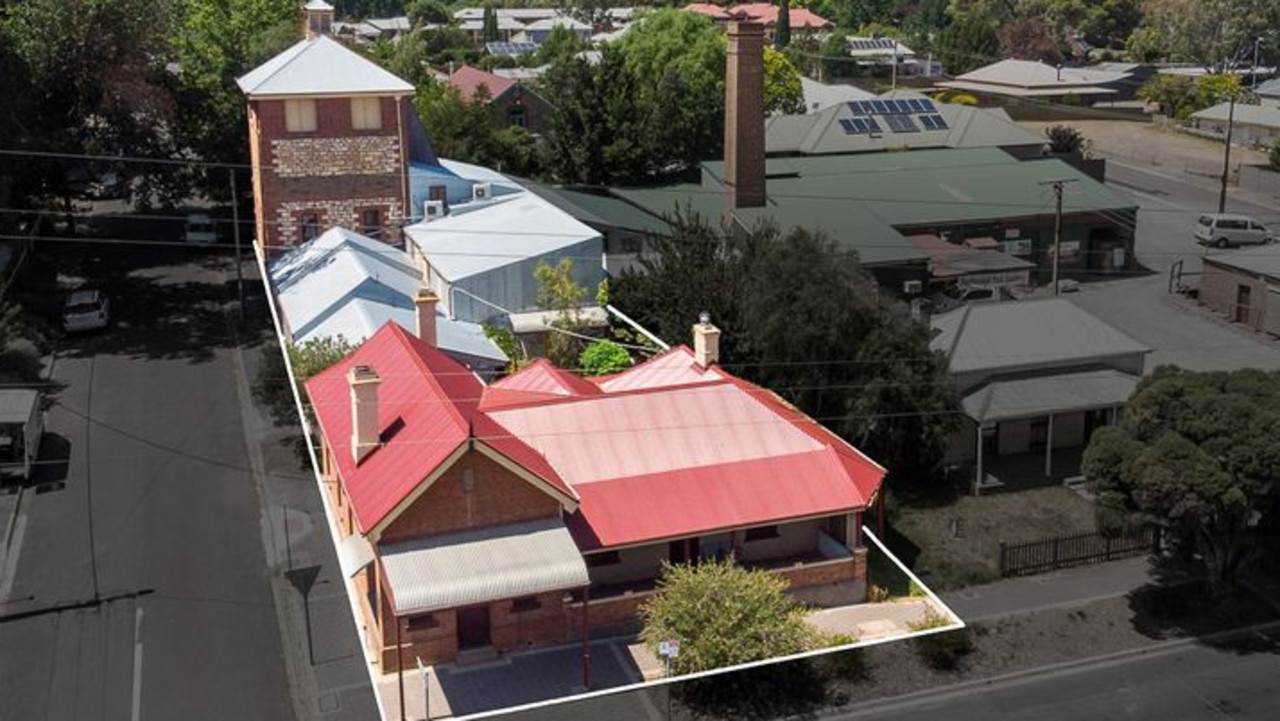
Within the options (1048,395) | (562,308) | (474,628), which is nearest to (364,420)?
(474,628)

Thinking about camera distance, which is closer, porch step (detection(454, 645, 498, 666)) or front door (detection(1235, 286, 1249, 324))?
porch step (detection(454, 645, 498, 666))

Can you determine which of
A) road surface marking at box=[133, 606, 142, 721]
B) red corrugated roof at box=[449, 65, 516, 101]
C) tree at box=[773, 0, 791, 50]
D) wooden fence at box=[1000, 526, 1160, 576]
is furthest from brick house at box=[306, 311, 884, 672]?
tree at box=[773, 0, 791, 50]

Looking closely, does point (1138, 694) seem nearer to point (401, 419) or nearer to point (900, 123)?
point (401, 419)

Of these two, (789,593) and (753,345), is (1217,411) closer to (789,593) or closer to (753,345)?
(789,593)

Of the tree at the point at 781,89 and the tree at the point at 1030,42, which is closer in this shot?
the tree at the point at 781,89

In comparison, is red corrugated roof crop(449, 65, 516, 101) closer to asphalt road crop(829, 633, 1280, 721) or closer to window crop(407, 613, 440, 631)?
window crop(407, 613, 440, 631)

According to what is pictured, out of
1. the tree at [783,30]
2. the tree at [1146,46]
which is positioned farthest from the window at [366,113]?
the tree at [783,30]

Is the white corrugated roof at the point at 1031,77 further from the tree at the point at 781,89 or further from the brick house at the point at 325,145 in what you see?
the brick house at the point at 325,145
